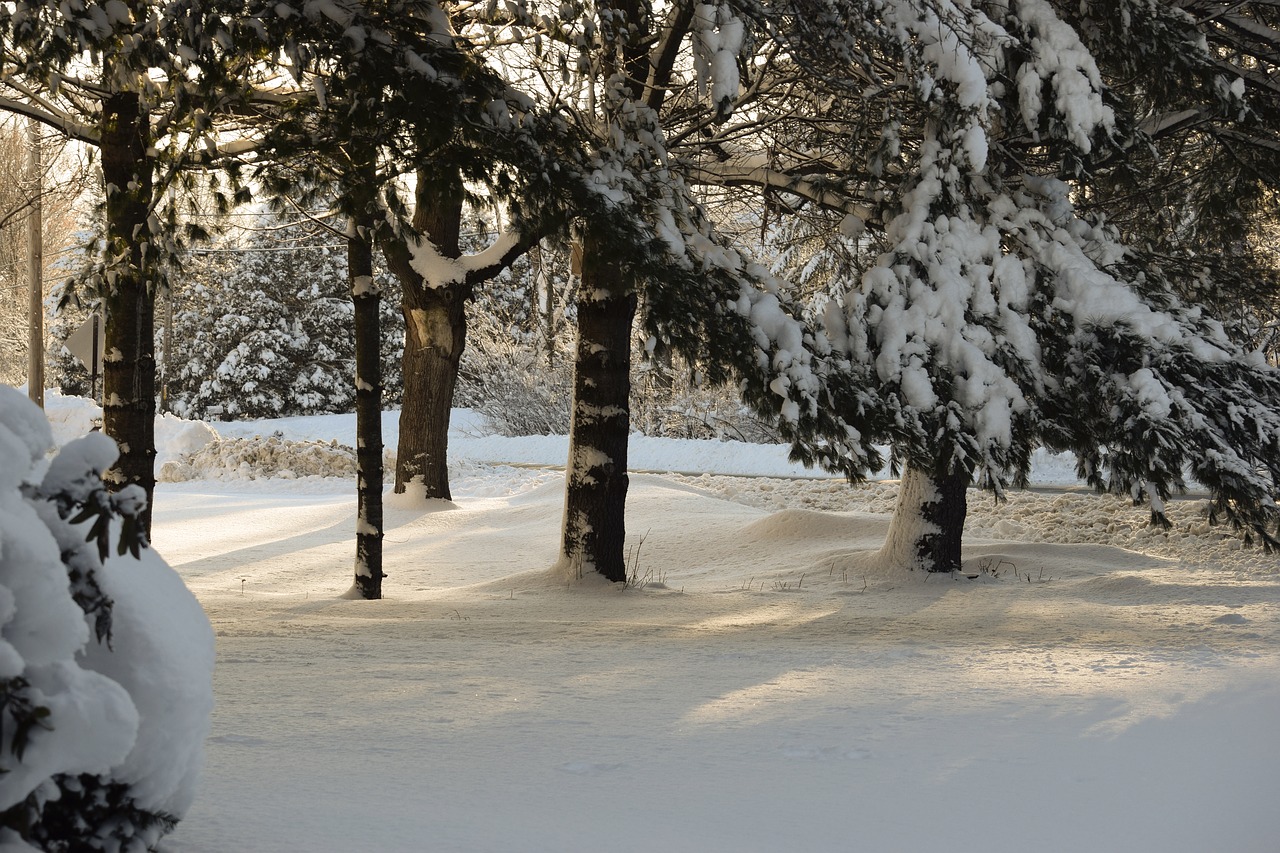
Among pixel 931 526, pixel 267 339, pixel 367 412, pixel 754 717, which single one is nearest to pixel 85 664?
pixel 754 717

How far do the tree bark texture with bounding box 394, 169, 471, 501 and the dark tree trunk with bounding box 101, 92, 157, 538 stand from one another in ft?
19.3

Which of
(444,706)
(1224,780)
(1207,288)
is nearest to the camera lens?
(1224,780)

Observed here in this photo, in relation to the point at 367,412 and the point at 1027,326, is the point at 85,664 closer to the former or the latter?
the point at 367,412

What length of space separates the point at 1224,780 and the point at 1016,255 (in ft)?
15.0

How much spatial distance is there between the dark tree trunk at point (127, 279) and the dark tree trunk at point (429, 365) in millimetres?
5875

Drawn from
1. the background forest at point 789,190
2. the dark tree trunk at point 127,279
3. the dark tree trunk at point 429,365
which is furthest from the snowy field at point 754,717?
the dark tree trunk at point 429,365

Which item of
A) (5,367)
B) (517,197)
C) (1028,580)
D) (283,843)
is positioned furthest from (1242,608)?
(5,367)

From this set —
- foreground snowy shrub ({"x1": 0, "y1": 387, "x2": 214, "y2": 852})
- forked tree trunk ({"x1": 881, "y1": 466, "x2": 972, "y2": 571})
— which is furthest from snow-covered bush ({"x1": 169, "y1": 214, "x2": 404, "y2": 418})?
foreground snowy shrub ({"x1": 0, "y1": 387, "x2": 214, "y2": 852})

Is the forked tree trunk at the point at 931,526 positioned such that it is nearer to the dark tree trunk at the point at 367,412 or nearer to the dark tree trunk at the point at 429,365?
the dark tree trunk at the point at 367,412

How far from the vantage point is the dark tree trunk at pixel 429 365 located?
13.3 meters

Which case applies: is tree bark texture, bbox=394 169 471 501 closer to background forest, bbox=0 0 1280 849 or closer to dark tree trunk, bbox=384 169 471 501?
dark tree trunk, bbox=384 169 471 501

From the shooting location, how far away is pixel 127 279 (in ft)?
22.5

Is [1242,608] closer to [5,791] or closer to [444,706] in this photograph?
[444,706]

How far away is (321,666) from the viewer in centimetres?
450
